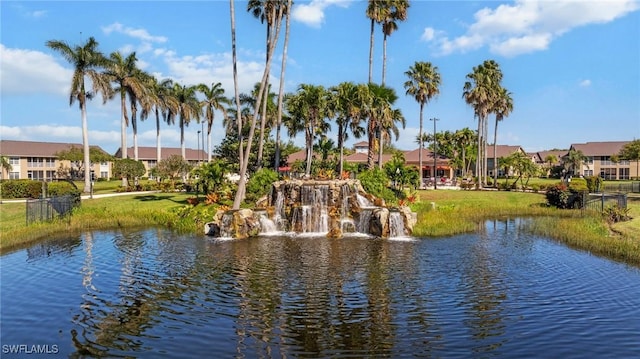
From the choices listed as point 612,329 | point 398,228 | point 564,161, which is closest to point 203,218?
point 398,228

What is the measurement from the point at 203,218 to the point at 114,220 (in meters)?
6.59

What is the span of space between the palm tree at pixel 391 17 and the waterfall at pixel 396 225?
24254 millimetres

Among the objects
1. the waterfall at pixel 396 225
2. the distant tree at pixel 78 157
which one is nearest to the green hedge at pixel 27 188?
the distant tree at pixel 78 157

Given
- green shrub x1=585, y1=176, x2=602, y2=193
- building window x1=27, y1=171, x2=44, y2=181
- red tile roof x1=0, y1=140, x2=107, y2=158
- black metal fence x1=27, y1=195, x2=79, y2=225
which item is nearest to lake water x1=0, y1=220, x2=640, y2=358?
black metal fence x1=27, y1=195, x2=79, y2=225

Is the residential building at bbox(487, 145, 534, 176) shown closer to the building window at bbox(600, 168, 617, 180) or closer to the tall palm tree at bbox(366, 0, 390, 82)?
the building window at bbox(600, 168, 617, 180)

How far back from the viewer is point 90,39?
162 ft

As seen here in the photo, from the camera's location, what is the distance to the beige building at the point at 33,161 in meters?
84.3

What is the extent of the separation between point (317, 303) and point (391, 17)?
146 feet

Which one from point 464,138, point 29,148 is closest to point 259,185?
point 464,138

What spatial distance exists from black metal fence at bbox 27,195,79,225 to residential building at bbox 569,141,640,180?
95780mm

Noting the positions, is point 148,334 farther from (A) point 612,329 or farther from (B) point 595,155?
(B) point 595,155

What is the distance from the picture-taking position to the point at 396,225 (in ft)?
98.6

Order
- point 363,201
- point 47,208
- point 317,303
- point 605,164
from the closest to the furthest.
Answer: point 317,303
point 47,208
point 363,201
point 605,164

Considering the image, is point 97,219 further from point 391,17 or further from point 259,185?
point 391,17
